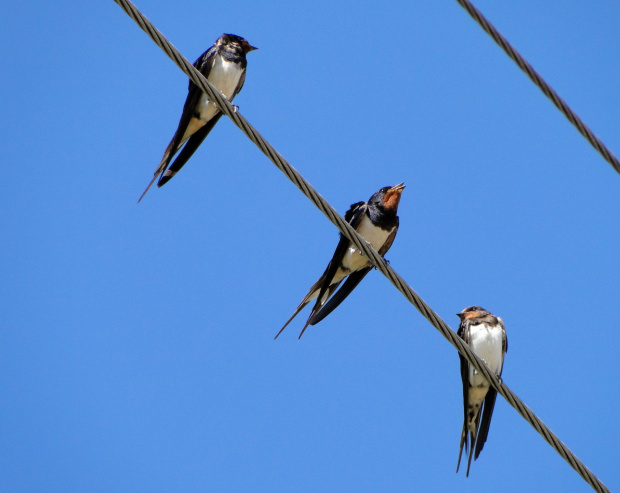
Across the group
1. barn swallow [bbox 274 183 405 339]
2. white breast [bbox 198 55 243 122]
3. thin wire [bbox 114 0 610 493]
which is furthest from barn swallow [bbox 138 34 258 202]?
thin wire [bbox 114 0 610 493]

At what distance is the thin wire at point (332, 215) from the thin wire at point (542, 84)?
1035 millimetres

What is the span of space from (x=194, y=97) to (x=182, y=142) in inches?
13.6

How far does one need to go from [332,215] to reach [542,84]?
1136mm

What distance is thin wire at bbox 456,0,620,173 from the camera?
2990 mm

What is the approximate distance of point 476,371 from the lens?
6164mm

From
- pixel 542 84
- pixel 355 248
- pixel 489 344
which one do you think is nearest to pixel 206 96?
pixel 355 248

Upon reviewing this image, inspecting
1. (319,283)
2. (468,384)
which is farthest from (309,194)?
(468,384)

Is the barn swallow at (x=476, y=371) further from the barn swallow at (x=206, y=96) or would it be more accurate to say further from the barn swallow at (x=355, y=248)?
the barn swallow at (x=206, y=96)

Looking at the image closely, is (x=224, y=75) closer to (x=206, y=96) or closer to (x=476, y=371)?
(x=206, y=96)

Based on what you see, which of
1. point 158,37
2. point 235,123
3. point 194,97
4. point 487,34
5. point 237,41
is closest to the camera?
point 487,34

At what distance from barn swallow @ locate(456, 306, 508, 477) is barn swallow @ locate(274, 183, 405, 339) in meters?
0.92

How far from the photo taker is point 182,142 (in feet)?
20.4

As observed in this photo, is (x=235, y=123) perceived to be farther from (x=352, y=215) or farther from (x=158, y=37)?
(x=352, y=215)

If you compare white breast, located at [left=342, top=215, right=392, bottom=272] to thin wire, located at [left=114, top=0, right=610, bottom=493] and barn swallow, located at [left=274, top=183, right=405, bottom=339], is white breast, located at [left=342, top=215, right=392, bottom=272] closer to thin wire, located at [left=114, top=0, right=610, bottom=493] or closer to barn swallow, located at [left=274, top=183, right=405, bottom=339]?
barn swallow, located at [left=274, top=183, right=405, bottom=339]
